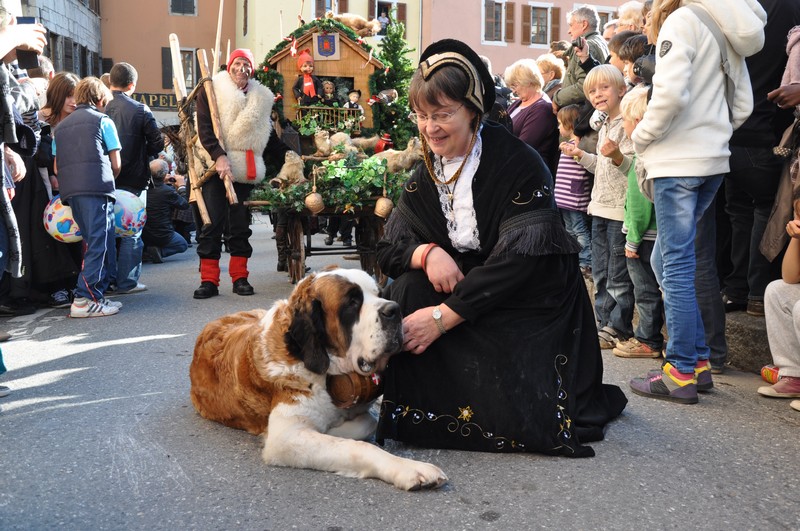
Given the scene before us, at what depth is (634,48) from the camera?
20.8 feet

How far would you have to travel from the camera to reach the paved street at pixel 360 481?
311cm

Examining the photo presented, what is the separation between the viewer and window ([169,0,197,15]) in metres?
40.0

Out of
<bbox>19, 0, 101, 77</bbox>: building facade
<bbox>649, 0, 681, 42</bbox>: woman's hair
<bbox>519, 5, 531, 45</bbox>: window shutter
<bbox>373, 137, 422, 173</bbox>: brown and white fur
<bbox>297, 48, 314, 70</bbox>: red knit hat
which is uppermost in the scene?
<bbox>519, 5, 531, 45</bbox>: window shutter

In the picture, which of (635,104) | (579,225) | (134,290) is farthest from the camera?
(134,290)

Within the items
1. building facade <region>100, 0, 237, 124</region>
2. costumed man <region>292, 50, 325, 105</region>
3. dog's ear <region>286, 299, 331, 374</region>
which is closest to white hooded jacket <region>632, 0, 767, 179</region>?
dog's ear <region>286, 299, 331, 374</region>

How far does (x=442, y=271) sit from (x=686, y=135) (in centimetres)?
180

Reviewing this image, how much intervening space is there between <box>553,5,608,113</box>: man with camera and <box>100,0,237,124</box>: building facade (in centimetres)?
3201

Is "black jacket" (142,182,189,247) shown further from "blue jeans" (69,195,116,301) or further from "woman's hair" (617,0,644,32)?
"woman's hair" (617,0,644,32)

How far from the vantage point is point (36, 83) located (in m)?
8.88

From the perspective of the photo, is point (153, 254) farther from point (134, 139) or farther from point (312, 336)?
point (312, 336)

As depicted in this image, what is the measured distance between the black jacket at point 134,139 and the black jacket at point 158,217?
277 cm

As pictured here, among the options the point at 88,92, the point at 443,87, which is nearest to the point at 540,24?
the point at 88,92

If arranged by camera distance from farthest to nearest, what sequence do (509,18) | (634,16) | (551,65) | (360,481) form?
1. (509,18)
2. (551,65)
3. (634,16)
4. (360,481)

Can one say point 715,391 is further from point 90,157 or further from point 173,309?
point 90,157
